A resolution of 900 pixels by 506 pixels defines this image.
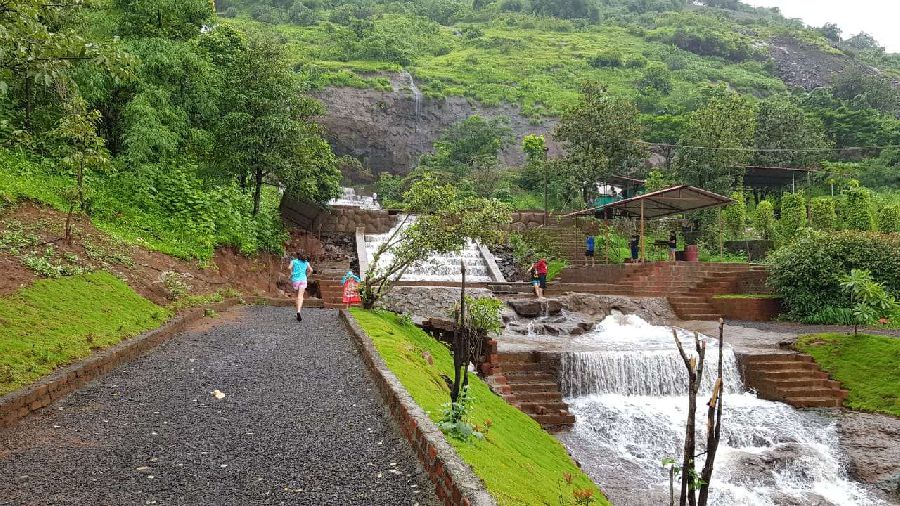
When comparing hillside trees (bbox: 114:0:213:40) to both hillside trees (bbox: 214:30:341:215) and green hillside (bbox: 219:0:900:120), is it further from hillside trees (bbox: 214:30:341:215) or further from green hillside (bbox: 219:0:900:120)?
green hillside (bbox: 219:0:900:120)

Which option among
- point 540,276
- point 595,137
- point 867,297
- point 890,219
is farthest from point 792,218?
point 540,276

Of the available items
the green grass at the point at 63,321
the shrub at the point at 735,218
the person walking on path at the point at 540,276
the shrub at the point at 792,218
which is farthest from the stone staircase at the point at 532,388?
the shrub at the point at 735,218

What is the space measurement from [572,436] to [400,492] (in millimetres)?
7598

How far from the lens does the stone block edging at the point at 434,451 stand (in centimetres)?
372

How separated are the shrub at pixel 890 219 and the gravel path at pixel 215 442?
69.1ft

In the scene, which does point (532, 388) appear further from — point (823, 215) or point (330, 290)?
point (823, 215)

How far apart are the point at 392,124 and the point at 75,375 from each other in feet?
147

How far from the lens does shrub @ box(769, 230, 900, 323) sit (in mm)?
16281

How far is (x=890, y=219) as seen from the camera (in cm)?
2138

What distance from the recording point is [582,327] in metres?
16.8

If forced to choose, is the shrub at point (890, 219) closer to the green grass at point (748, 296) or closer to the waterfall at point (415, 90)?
the green grass at point (748, 296)

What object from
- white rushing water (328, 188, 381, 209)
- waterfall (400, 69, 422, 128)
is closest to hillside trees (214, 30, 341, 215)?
white rushing water (328, 188, 381, 209)

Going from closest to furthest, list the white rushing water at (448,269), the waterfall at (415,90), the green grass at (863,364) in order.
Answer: the green grass at (863,364), the white rushing water at (448,269), the waterfall at (415,90)

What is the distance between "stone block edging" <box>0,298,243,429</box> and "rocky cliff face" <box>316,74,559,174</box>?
Result: 3809 cm
